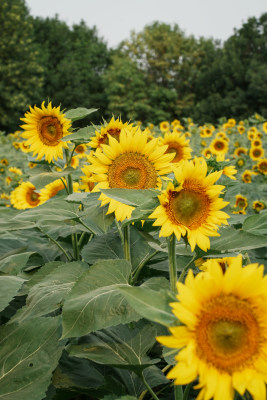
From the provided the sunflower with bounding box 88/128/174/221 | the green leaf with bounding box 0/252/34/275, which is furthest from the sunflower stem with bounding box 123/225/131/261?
the green leaf with bounding box 0/252/34/275

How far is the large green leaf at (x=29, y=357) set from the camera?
111cm

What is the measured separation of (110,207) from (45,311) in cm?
40

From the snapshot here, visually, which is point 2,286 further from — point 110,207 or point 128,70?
point 128,70

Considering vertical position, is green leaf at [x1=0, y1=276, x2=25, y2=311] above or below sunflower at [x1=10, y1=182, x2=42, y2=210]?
below

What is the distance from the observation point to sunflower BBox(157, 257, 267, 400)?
0.77 m

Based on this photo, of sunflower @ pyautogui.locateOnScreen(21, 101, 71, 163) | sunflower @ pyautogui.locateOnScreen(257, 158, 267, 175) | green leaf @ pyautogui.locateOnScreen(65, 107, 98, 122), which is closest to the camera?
green leaf @ pyautogui.locateOnScreen(65, 107, 98, 122)

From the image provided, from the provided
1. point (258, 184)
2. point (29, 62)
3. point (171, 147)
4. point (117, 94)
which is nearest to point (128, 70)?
point (117, 94)

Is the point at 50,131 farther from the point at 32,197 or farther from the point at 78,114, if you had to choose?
the point at 32,197

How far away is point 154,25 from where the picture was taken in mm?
39594

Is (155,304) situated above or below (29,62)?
below

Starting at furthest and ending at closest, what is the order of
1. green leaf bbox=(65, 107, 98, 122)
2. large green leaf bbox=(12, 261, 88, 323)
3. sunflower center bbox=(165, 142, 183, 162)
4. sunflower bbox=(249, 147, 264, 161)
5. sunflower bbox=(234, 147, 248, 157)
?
sunflower bbox=(234, 147, 248, 157)
sunflower bbox=(249, 147, 264, 161)
sunflower center bbox=(165, 142, 183, 162)
green leaf bbox=(65, 107, 98, 122)
large green leaf bbox=(12, 261, 88, 323)

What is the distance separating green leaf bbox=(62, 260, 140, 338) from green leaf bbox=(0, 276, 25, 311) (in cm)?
20

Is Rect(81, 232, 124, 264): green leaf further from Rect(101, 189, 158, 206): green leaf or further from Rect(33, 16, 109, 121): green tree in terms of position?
Rect(33, 16, 109, 121): green tree

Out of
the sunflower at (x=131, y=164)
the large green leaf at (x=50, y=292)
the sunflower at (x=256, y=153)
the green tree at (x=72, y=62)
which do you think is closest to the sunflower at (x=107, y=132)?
the sunflower at (x=131, y=164)
